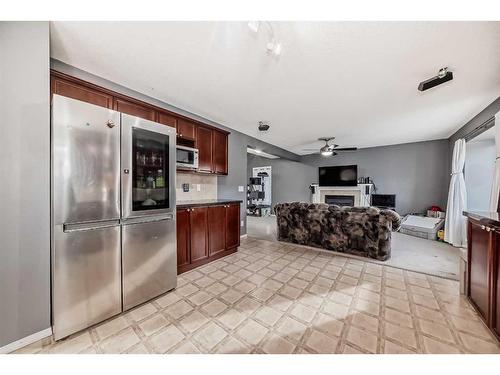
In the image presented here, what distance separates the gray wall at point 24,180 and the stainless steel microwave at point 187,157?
1.52 m

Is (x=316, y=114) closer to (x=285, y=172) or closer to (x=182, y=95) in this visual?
(x=182, y=95)

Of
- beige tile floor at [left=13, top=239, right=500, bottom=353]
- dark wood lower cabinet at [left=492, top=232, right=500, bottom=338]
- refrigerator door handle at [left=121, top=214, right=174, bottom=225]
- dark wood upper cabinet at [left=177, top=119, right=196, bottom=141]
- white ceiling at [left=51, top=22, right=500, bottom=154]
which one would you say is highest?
white ceiling at [left=51, top=22, right=500, bottom=154]

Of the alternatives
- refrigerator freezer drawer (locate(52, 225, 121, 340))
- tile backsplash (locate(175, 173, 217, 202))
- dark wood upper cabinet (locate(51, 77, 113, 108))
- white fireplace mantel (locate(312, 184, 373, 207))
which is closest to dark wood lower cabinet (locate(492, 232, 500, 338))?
refrigerator freezer drawer (locate(52, 225, 121, 340))

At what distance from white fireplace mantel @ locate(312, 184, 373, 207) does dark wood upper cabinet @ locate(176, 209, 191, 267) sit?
18.6 ft

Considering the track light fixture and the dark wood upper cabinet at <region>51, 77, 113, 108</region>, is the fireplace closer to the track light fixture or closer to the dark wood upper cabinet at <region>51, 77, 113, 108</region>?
the track light fixture

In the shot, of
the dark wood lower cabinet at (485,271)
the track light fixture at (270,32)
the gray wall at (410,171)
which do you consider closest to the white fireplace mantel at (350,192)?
the gray wall at (410,171)

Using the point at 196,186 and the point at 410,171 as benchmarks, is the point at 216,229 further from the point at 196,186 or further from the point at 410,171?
the point at 410,171

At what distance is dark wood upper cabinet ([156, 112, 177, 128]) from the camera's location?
2.73 metres

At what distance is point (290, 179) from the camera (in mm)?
8031

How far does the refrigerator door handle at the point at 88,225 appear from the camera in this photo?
1509 mm

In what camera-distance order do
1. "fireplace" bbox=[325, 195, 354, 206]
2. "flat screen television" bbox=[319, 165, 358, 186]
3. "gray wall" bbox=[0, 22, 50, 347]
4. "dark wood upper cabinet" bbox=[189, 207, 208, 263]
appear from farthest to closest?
1. "fireplace" bbox=[325, 195, 354, 206]
2. "flat screen television" bbox=[319, 165, 358, 186]
3. "dark wood upper cabinet" bbox=[189, 207, 208, 263]
4. "gray wall" bbox=[0, 22, 50, 347]

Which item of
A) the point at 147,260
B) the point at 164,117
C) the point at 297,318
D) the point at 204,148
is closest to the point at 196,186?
the point at 204,148

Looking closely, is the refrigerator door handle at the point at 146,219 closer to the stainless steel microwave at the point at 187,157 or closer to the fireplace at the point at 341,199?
the stainless steel microwave at the point at 187,157

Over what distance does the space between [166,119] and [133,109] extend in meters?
0.43
